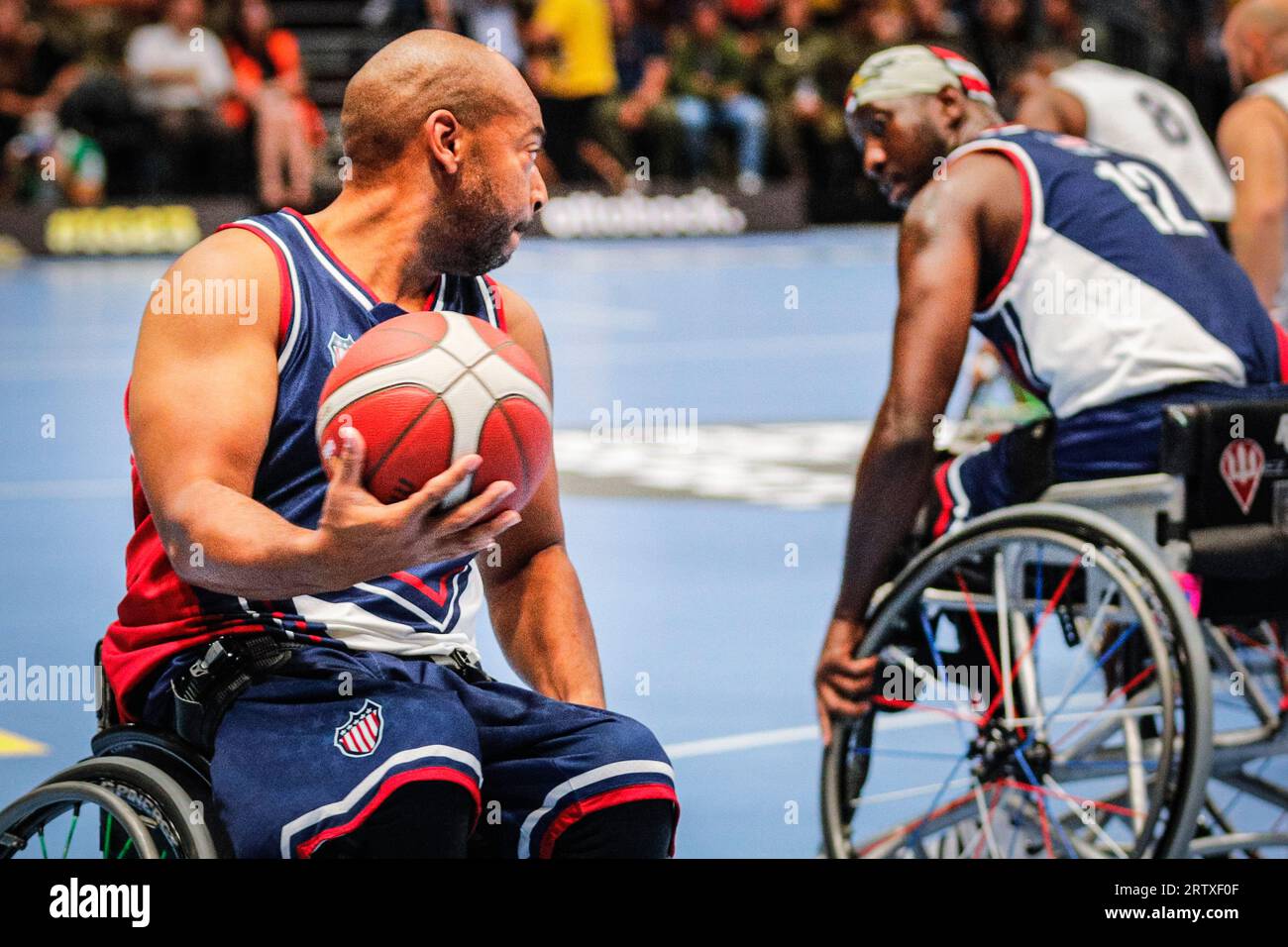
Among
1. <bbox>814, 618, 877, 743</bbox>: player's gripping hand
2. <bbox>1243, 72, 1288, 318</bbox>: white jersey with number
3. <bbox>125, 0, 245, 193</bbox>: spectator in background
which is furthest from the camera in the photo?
<bbox>125, 0, 245, 193</bbox>: spectator in background

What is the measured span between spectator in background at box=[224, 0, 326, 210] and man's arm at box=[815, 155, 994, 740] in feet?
40.5

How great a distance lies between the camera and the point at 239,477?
A: 2.18 meters

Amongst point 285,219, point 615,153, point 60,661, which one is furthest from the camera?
point 615,153

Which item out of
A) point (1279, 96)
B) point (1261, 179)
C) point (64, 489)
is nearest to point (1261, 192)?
point (1261, 179)

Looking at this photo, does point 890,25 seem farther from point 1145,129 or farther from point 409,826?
point 409,826

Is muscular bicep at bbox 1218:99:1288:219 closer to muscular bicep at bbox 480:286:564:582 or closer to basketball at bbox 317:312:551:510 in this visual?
muscular bicep at bbox 480:286:564:582

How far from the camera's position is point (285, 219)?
2396 mm

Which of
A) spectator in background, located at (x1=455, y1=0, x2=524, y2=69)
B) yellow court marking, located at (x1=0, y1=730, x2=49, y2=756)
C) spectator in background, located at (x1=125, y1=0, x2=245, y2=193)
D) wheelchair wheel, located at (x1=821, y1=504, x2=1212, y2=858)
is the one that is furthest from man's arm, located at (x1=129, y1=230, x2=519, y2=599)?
spectator in background, located at (x1=455, y1=0, x2=524, y2=69)

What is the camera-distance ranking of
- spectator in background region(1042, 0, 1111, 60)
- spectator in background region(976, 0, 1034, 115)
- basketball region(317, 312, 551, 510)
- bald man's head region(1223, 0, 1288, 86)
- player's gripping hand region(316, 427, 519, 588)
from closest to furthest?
player's gripping hand region(316, 427, 519, 588) → basketball region(317, 312, 551, 510) → bald man's head region(1223, 0, 1288, 86) → spectator in background region(1042, 0, 1111, 60) → spectator in background region(976, 0, 1034, 115)

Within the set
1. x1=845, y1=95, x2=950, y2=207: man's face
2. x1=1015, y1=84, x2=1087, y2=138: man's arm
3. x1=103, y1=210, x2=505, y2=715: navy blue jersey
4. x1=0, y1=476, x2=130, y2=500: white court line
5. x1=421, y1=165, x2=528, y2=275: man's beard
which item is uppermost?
x1=1015, y1=84, x2=1087, y2=138: man's arm

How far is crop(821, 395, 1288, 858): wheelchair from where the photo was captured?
2689 mm

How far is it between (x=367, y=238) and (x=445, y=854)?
2.67 ft
